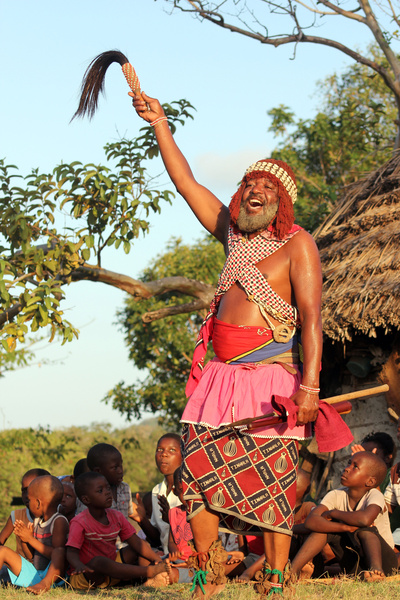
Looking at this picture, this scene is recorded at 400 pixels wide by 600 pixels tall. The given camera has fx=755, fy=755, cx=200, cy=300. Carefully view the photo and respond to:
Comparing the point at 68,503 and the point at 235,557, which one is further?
the point at 68,503

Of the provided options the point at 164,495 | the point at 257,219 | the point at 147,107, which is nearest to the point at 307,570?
the point at 164,495

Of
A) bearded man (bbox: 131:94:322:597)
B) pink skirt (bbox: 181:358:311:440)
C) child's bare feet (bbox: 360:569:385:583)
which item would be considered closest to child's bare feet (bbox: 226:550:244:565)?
child's bare feet (bbox: 360:569:385:583)

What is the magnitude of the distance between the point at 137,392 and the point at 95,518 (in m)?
9.11

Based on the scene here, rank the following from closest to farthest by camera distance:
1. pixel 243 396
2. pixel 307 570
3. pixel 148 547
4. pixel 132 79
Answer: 1. pixel 243 396
2. pixel 132 79
3. pixel 307 570
4. pixel 148 547

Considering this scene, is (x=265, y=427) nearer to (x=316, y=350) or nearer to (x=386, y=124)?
(x=316, y=350)

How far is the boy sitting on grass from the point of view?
473 centimetres

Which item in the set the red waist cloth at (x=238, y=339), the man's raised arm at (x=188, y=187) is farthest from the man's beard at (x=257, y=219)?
the red waist cloth at (x=238, y=339)

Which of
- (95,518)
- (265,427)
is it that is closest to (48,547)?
(95,518)

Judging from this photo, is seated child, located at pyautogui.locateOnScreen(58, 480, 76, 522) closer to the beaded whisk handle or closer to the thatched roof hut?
the thatched roof hut

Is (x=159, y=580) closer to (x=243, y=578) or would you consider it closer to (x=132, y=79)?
(x=243, y=578)

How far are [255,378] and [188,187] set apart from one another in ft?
3.47

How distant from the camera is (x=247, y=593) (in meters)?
3.95

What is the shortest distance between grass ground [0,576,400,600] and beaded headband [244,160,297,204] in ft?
6.41

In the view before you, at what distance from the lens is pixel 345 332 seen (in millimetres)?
6824
